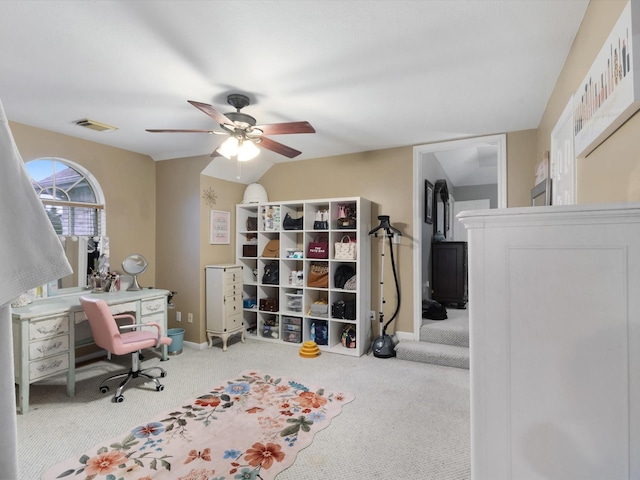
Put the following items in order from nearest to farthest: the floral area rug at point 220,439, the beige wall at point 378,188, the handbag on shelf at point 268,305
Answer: the floral area rug at point 220,439
the beige wall at point 378,188
the handbag on shelf at point 268,305

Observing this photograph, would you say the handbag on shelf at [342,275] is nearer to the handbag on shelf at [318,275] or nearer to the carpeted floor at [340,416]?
the handbag on shelf at [318,275]

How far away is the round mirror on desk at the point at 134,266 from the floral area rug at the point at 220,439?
1799 mm

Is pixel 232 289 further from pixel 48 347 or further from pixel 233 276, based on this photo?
pixel 48 347

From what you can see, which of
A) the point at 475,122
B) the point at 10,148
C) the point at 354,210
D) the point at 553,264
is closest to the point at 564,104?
the point at 475,122

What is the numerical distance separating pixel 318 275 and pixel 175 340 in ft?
6.34

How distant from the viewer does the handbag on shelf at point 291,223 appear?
175 inches

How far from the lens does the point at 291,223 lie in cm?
445

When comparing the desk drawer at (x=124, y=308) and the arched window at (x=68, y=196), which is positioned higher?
the arched window at (x=68, y=196)

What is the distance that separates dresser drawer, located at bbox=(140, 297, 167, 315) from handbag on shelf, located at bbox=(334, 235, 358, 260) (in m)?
2.11

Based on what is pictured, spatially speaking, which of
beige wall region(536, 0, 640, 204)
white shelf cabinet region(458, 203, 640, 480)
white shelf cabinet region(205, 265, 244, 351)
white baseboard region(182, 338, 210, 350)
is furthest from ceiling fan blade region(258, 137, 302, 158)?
white baseboard region(182, 338, 210, 350)

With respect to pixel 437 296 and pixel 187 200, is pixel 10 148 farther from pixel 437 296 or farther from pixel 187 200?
pixel 437 296

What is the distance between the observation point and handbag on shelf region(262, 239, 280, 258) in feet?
15.1

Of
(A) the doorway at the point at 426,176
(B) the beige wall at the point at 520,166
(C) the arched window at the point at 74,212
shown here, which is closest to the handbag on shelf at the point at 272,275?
(A) the doorway at the point at 426,176

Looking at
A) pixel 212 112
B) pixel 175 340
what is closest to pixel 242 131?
pixel 212 112
